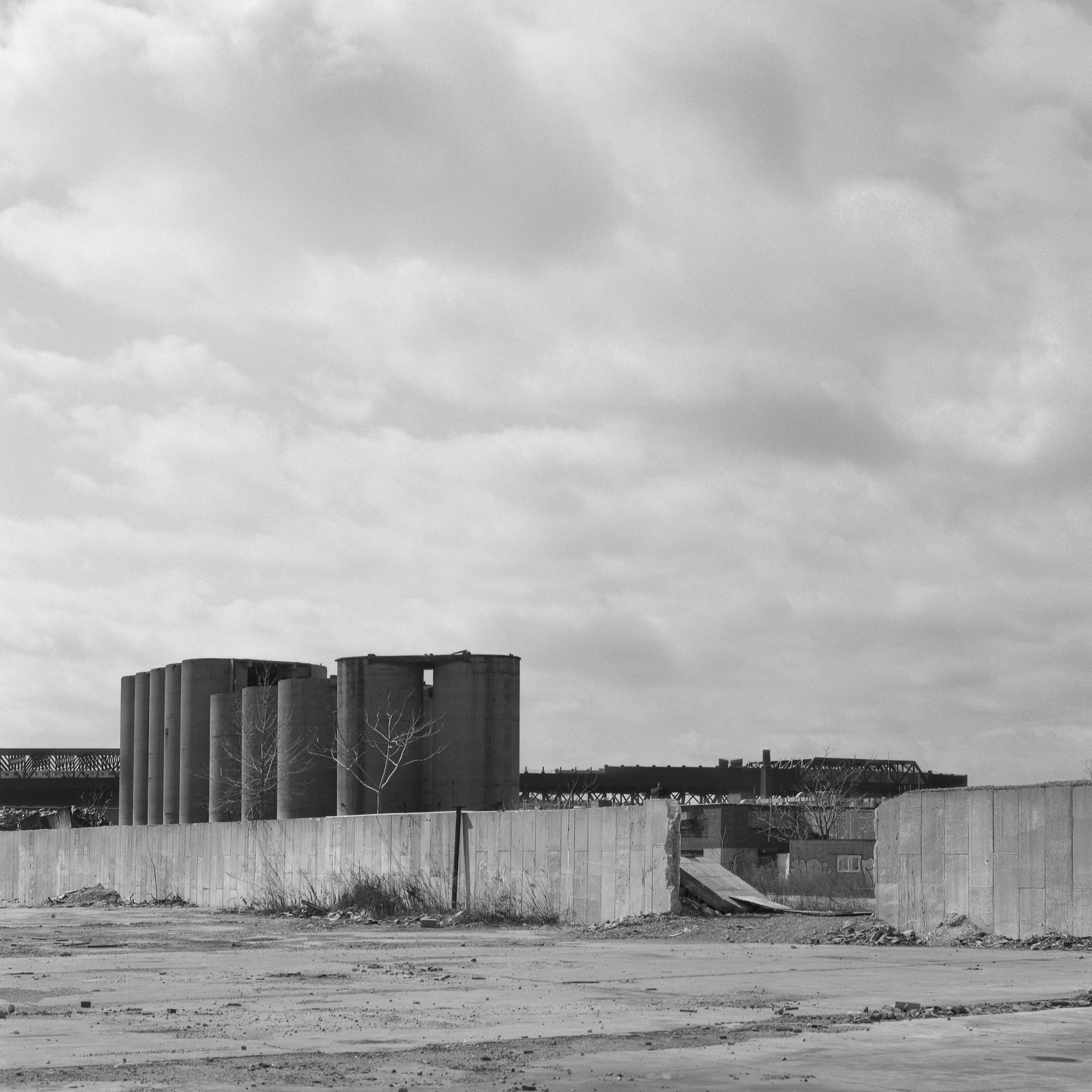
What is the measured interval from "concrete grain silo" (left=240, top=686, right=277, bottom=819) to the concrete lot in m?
31.8

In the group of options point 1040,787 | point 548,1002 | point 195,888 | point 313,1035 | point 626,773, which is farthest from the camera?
point 626,773

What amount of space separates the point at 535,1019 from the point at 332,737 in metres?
39.3

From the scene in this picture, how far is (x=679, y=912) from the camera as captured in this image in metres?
24.8

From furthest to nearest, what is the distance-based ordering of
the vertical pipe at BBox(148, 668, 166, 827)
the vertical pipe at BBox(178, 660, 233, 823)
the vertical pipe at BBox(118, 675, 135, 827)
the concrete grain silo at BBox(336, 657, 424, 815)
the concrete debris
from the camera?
the vertical pipe at BBox(118, 675, 135, 827) → the vertical pipe at BBox(148, 668, 166, 827) → the vertical pipe at BBox(178, 660, 233, 823) → the concrete grain silo at BBox(336, 657, 424, 815) → the concrete debris

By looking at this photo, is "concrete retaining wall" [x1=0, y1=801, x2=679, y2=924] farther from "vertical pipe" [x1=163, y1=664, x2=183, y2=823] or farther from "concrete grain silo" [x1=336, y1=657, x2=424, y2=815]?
"vertical pipe" [x1=163, y1=664, x2=183, y2=823]

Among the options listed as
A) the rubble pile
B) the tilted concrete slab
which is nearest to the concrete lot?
the rubble pile

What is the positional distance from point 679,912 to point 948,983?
34.3 ft

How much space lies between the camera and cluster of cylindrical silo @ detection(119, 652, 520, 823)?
45781 millimetres

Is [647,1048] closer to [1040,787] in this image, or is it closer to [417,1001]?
[417,1001]

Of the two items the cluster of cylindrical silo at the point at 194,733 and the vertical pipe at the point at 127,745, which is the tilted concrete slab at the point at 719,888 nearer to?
the cluster of cylindrical silo at the point at 194,733

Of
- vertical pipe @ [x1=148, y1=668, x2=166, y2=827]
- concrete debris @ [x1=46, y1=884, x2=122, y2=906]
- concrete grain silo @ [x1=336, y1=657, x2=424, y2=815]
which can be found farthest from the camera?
vertical pipe @ [x1=148, y1=668, x2=166, y2=827]

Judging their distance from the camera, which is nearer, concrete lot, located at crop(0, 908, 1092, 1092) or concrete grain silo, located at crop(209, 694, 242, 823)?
concrete lot, located at crop(0, 908, 1092, 1092)

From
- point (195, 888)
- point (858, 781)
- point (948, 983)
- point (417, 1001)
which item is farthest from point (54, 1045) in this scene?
point (858, 781)

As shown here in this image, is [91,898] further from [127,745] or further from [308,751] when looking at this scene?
[127,745]
